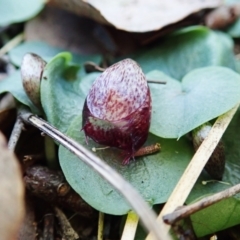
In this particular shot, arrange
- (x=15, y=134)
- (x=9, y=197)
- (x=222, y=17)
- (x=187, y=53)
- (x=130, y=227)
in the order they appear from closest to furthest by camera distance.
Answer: (x=9, y=197), (x=130, y=227), (x=15, y=134), (x=187, y=53), (x=222, y=17)

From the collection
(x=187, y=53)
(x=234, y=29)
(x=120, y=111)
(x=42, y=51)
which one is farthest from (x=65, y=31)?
(x=120, y=111)

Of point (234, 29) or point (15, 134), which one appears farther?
point (234, 29)

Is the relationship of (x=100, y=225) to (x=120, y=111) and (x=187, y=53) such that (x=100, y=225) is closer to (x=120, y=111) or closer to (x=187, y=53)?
(x=120, y=111)

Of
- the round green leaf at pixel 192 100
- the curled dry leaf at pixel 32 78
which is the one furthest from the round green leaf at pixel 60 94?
→ the round green leaf at pixel 192 100

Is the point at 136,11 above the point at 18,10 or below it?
below

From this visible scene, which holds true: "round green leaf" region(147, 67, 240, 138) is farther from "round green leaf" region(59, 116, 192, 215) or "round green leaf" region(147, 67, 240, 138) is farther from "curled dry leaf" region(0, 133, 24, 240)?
"curled dry leaf" region(0, 133, 24, 240)

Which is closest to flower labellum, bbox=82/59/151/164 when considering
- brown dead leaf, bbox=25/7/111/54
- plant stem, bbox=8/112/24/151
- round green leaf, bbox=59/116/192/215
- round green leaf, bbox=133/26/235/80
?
round green leaf, bbox=59/116/192/215

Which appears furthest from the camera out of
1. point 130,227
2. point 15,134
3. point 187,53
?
point 187,53

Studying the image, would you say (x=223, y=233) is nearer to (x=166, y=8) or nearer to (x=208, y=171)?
(x=208, y=171)
